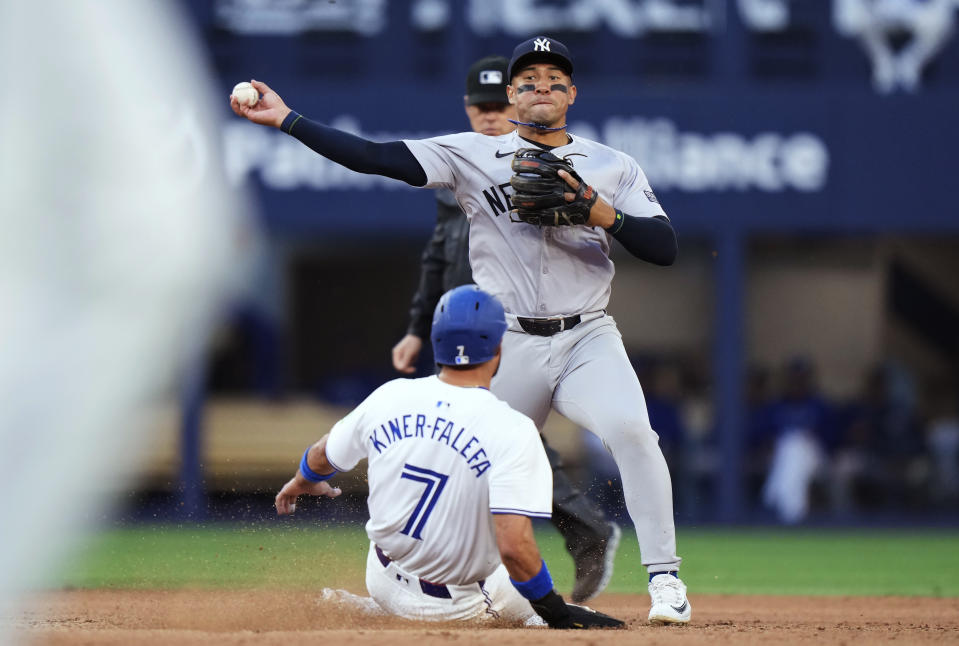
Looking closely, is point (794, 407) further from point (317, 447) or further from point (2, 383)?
point (317, 447)

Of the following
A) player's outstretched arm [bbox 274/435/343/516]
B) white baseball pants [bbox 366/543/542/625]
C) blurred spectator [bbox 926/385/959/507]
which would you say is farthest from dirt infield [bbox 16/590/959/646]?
blurred spectator [bbox 926/385/959/507]

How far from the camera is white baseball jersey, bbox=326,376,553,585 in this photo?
13.1ft

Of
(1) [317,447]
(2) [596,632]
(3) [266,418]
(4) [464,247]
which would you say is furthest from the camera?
(3) [266,418]

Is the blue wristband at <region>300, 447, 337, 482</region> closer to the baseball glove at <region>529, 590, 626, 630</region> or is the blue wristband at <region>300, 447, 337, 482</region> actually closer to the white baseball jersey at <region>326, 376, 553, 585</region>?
the white baseball jersey at <region>326, 376, 553, 585</region>

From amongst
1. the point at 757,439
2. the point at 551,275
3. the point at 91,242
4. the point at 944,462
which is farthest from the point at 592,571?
the point at 944,462

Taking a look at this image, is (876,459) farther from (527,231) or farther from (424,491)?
(424,491)

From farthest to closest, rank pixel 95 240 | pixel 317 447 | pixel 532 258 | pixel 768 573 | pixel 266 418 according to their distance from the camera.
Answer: pixel 266 418 < pixel 95 240 < pixel 768 573 < pixel 532 258 < pixel 317 447

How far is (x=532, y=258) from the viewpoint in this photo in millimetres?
4645

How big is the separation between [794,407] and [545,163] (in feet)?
25.9

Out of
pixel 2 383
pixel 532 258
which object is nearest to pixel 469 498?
pixel 532 258

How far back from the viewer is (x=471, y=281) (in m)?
5.80

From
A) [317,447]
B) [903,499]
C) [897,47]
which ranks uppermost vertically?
[897,47]

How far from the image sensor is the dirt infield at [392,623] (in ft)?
12.6

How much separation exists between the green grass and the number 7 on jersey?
3.37 feet
